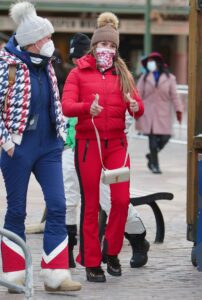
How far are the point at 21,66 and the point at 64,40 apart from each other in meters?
23.6

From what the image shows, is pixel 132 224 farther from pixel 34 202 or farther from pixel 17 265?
pixel 34 202

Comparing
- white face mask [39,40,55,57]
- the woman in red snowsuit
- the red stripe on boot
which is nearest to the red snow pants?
the woman in red snowsuit

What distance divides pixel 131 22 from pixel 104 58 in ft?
78.2

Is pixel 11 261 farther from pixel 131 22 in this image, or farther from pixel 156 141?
pixel 131 22

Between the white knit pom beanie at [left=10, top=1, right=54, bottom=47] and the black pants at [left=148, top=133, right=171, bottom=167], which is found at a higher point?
the white knit pom beanie at [left=10, top=1, right=54, bottom=47]

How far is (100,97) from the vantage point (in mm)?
7242

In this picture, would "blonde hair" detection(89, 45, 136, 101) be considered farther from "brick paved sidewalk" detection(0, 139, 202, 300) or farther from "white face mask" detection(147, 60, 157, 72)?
"white face mask" detection(147, 60, 157, 72)

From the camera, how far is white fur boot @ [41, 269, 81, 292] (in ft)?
22.8

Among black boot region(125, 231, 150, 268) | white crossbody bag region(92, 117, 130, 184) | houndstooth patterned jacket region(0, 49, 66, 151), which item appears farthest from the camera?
black boot region(125, 231, 150, 268)

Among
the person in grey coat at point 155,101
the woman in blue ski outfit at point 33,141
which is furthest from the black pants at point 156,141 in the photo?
the woman in blue ski outfit at point 33,141

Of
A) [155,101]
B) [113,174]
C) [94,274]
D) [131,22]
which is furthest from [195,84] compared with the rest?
[131,22]

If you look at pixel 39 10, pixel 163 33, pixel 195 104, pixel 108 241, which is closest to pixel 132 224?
pixel 108 241

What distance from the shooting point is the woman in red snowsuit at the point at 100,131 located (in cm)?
726

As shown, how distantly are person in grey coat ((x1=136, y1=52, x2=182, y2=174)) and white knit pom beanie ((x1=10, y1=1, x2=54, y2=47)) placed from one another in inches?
304
